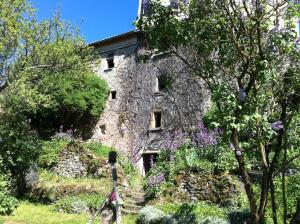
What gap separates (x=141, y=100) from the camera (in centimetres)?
2255

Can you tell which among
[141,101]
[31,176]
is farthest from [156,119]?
[31,176]

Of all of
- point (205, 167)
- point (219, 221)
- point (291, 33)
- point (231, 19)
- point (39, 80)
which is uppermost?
point (39, 80)

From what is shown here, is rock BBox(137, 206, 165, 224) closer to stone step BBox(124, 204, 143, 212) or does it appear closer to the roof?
stone step BBox(124, 204, 143, 212)

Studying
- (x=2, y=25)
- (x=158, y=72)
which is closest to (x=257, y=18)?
(x=2, y=25)

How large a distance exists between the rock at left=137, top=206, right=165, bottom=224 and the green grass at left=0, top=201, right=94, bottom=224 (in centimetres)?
219

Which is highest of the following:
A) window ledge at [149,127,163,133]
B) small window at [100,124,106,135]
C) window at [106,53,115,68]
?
window at [106,53,115,68]

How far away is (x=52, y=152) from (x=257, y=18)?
54.6ft

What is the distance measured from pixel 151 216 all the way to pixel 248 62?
8386 millimetres

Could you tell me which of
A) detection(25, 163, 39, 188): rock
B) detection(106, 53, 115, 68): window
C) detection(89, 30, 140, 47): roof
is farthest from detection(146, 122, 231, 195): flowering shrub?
detection(106, 53, 115, 68): window

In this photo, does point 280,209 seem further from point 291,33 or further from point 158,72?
point 158,72

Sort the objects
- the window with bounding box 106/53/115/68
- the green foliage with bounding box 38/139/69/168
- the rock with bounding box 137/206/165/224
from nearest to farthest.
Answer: the rock with bounding box 137/206/165/224 → the green foliage with bounding box 38/139/69/168 → the window with bounding box 106/53/115/68

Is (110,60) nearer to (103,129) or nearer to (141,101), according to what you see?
(141,101)

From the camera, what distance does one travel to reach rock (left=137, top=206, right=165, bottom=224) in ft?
42.2

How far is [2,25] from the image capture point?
1548 centimetres
